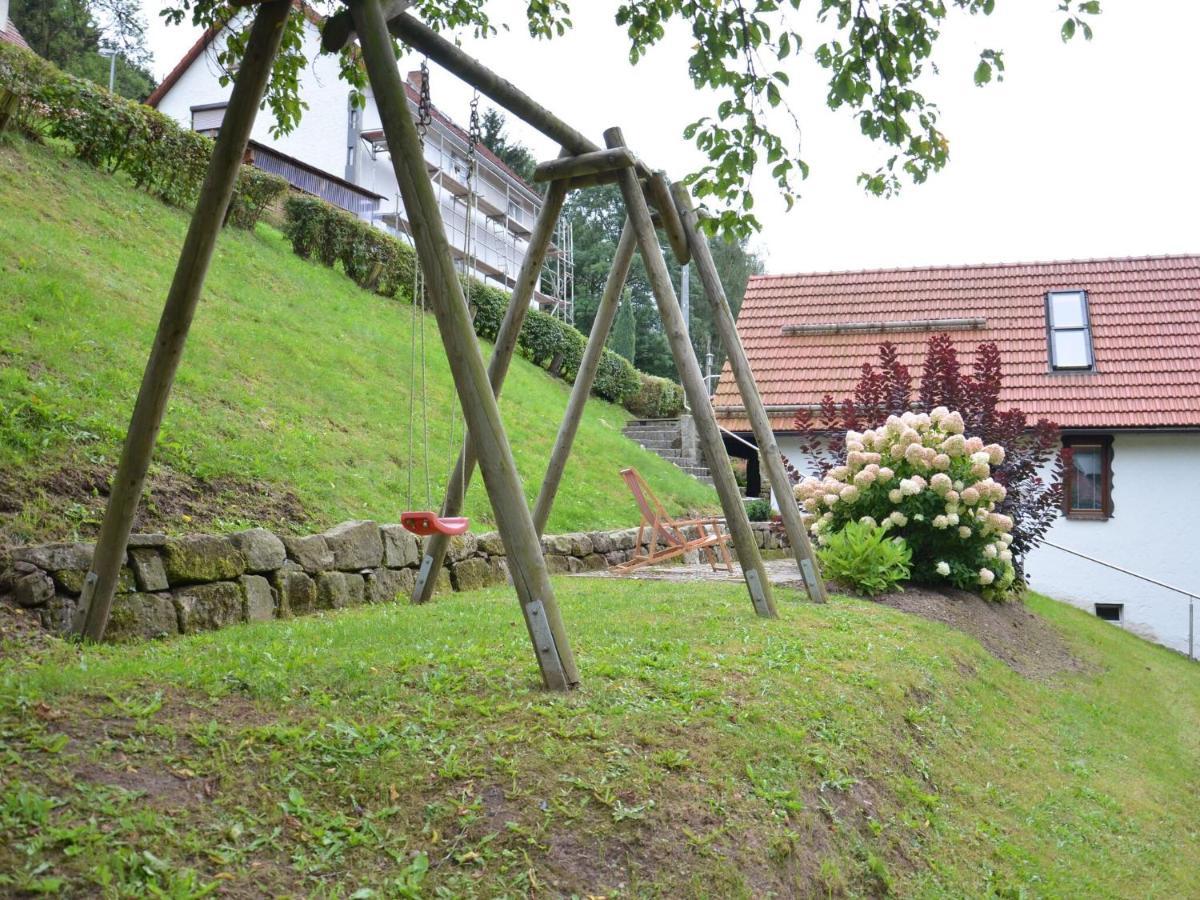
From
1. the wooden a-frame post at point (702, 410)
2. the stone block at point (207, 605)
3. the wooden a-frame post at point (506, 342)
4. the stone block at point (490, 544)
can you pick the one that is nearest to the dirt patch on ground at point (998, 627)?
the wooden a-frame post at point (702, 410)

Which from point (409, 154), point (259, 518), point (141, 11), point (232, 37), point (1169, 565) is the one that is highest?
point (141, 11)

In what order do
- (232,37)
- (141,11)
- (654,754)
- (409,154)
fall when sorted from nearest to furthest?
(654,754)
(409,154)
(232,37)
(141,11)

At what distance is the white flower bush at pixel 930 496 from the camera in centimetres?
944

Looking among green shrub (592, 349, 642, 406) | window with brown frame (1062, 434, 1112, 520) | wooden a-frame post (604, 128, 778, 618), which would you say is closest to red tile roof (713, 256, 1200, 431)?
window with brown frame (1062, 434, 1112, 520)

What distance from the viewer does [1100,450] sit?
1644 centimetres

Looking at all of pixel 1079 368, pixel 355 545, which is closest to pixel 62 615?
pixel 355 545

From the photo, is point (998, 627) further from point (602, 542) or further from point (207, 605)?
point (207, 605)

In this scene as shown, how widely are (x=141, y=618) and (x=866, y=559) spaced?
6.04 m

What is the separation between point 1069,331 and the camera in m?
18.0

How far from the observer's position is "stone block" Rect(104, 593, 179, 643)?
199 inches

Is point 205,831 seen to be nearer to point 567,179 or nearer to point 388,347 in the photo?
point 567,179

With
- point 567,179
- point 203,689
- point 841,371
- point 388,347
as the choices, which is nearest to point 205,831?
point 203,689

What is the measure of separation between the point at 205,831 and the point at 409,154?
8.64ft

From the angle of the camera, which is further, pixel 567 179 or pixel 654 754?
pixel 567 179
